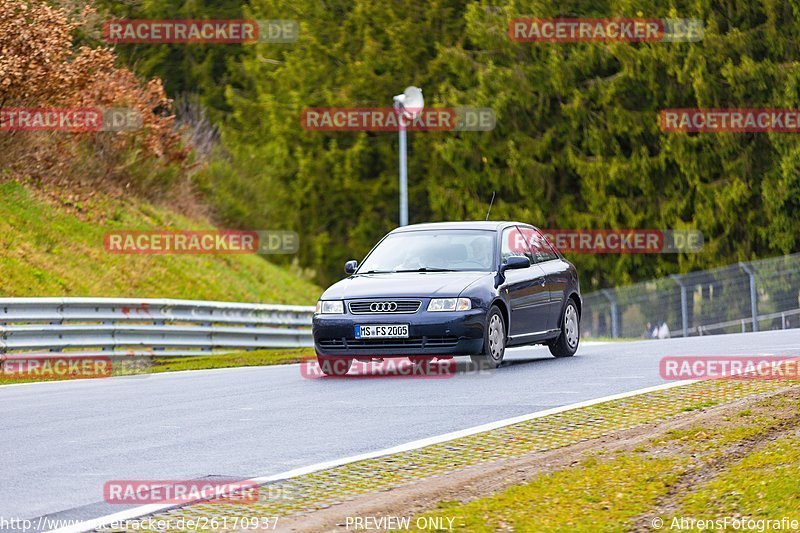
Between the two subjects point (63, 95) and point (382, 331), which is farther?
point (63, 95)

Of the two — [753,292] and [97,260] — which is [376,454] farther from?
[753,292]

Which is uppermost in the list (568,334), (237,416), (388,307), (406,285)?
(406,285)

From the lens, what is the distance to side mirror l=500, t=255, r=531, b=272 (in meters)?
16.8

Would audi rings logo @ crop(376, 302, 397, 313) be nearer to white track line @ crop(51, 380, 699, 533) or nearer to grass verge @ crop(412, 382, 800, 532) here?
white track line @ crop(51, 380, 699, 533)

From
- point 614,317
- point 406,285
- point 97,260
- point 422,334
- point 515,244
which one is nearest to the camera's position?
point 422,334

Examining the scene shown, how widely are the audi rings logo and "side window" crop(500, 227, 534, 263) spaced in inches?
78.1

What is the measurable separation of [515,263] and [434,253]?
997 mm

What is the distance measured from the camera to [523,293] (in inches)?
674

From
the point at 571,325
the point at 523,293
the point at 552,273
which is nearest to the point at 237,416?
the point at 523,293

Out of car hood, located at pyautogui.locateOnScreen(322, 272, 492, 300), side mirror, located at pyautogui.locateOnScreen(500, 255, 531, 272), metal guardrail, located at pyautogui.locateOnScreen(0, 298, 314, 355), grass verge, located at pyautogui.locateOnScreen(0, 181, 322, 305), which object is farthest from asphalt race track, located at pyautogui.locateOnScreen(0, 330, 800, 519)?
grass verge, located at pyautogui.locateOnScreen(0, 181, 322, 305)

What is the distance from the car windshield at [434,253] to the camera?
17.0 m

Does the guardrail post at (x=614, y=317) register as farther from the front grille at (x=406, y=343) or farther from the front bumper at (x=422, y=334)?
the front grille at (x=406, y=343)

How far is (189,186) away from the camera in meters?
36.0

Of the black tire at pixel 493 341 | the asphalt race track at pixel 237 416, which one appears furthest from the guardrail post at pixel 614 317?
the black tire at pixel 493 341
